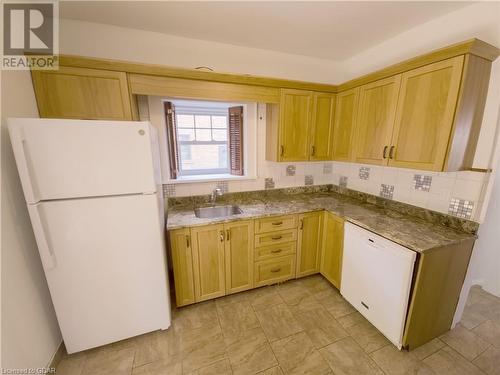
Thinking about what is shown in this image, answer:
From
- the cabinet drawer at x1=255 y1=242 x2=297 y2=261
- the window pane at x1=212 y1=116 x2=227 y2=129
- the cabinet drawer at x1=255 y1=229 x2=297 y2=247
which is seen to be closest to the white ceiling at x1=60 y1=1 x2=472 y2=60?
the window pane at x1=212 y1=116 x2=227 y2=129

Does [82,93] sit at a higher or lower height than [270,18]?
lower

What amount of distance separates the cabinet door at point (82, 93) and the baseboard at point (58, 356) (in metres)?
1.70

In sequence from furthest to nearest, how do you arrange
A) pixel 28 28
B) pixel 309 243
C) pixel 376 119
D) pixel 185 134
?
pixel 185 134 → pixel 309 243 → pixel 376 119 → pixel 28 28

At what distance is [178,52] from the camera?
1.94 meters

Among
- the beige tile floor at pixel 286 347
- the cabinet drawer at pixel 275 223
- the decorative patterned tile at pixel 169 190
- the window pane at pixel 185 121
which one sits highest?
the window pane at pixel 185 121

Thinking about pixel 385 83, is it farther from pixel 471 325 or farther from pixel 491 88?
pixel 471 325

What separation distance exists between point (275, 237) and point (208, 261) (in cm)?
69

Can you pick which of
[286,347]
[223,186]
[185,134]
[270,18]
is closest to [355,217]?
[286,347]

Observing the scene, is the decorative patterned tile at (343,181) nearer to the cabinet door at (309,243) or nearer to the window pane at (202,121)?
the cabinet door at (309,243)

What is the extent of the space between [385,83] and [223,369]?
257cm

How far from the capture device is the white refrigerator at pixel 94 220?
118cm

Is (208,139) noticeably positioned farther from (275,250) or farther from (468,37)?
(468,37)

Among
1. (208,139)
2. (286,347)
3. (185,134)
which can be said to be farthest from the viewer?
(208,139)

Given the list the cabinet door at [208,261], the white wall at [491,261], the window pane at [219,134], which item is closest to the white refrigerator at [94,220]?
the cabinet door at [208,261]
